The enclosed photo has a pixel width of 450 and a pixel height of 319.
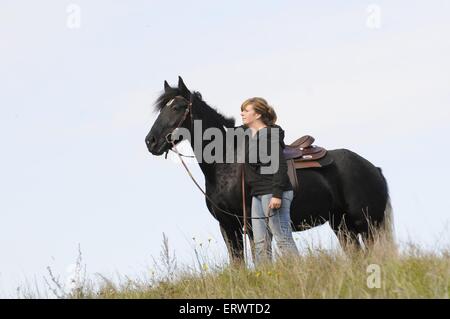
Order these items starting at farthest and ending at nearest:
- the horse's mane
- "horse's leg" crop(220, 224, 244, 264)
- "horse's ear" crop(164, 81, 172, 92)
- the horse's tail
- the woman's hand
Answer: the horse's tail → "horse's ear" crop(164, 81, 172, 92) → the horse's mane → "horse's leg" crop(220, 224, 244, 264) → the woman's hand

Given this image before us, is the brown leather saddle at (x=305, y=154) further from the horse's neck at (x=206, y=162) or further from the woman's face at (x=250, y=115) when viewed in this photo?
the woman's face at (x=250, y=115)

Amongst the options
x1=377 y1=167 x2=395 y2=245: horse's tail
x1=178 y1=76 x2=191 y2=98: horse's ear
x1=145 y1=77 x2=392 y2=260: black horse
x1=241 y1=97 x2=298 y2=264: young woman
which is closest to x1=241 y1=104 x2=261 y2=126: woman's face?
x1=241 y1=97 x2=298 y2=264: young woman

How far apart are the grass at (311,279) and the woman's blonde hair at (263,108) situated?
4.51ft

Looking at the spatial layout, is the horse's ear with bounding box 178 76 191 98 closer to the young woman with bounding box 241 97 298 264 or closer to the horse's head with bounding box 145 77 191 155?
the horse's head with bounding box 145 77 191 155

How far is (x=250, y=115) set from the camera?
7.66m

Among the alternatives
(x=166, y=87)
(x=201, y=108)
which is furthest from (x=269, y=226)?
(x=166, y=87)

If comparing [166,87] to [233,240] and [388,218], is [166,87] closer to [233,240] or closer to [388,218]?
[233,240]

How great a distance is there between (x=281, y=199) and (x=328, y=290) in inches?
58.5

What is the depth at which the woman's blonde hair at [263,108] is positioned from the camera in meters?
7.68

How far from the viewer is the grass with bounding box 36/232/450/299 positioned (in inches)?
241

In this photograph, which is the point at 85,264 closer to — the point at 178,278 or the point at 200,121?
the point at 178,278

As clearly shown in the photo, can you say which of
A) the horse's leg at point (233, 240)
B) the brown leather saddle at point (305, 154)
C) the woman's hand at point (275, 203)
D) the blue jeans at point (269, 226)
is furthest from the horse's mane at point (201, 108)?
the woman's hand at point (275, 203)

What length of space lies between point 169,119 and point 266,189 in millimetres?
1858

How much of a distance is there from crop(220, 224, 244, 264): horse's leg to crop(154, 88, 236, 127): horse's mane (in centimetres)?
127
